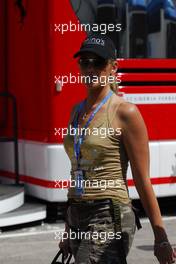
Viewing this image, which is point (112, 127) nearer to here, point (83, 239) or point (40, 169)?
point (83, 239)

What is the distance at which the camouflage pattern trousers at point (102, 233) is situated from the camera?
279cm

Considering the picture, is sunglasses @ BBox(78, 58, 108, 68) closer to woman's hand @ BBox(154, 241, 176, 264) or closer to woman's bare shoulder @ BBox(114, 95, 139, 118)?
woman's bare shoulder @ BBox(114, 95, 139, 118)

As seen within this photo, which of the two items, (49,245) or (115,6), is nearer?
(49,245)

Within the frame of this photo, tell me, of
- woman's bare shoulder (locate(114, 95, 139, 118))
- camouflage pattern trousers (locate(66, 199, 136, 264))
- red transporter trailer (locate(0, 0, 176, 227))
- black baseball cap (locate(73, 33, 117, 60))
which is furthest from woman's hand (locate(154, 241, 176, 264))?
red transporter trailer (locate(0, 0, 176, 227))

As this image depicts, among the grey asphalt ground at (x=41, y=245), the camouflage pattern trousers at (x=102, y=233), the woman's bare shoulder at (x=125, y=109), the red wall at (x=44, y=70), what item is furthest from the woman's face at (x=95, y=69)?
the red wall at (x=44, y=70)

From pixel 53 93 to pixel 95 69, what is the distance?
4185 mm

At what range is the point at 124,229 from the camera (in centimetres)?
282

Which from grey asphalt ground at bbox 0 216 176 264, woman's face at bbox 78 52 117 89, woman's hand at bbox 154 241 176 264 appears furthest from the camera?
grey asphalt ground at bbox 0 216 176 264

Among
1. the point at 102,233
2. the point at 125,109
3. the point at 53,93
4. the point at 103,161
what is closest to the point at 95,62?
the point at 125,109

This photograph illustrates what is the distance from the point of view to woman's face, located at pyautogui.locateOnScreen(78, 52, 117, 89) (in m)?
2.87

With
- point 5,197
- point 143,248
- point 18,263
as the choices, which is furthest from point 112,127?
point 5,197

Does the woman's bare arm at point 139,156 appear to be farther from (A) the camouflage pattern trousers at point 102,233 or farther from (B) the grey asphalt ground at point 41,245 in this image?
(B) the grey asphalt ground at point 41,245

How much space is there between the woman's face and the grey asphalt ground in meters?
2.93

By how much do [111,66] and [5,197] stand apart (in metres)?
4.26
